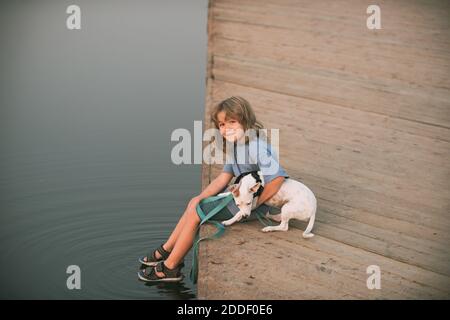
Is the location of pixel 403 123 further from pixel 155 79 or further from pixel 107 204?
pixel 155 79

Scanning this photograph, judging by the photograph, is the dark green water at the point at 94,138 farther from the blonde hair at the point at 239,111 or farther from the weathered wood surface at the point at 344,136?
the blonde hair at the point at 239,111

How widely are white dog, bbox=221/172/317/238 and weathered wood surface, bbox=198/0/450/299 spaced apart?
5.8 inches

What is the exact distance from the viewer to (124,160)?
28.2 ft

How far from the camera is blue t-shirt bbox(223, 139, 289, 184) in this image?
17.9 ft

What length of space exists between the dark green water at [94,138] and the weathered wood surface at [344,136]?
751 mm

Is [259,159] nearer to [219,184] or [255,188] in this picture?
[255,188]

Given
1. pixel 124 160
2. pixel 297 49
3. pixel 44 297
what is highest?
pixel 297 49

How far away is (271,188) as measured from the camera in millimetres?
5508

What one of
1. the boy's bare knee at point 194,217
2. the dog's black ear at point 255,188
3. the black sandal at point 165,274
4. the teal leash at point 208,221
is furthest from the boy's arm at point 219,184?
the black sandal at point 165,274

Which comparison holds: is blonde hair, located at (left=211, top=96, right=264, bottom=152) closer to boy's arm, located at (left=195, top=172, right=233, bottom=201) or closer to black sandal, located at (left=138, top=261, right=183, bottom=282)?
boy's arm, located at (left=195, top=172, right=233, bottom=201)

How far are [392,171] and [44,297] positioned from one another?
297 centimetres

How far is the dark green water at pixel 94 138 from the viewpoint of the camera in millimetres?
6496

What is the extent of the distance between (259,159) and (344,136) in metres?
2.18
